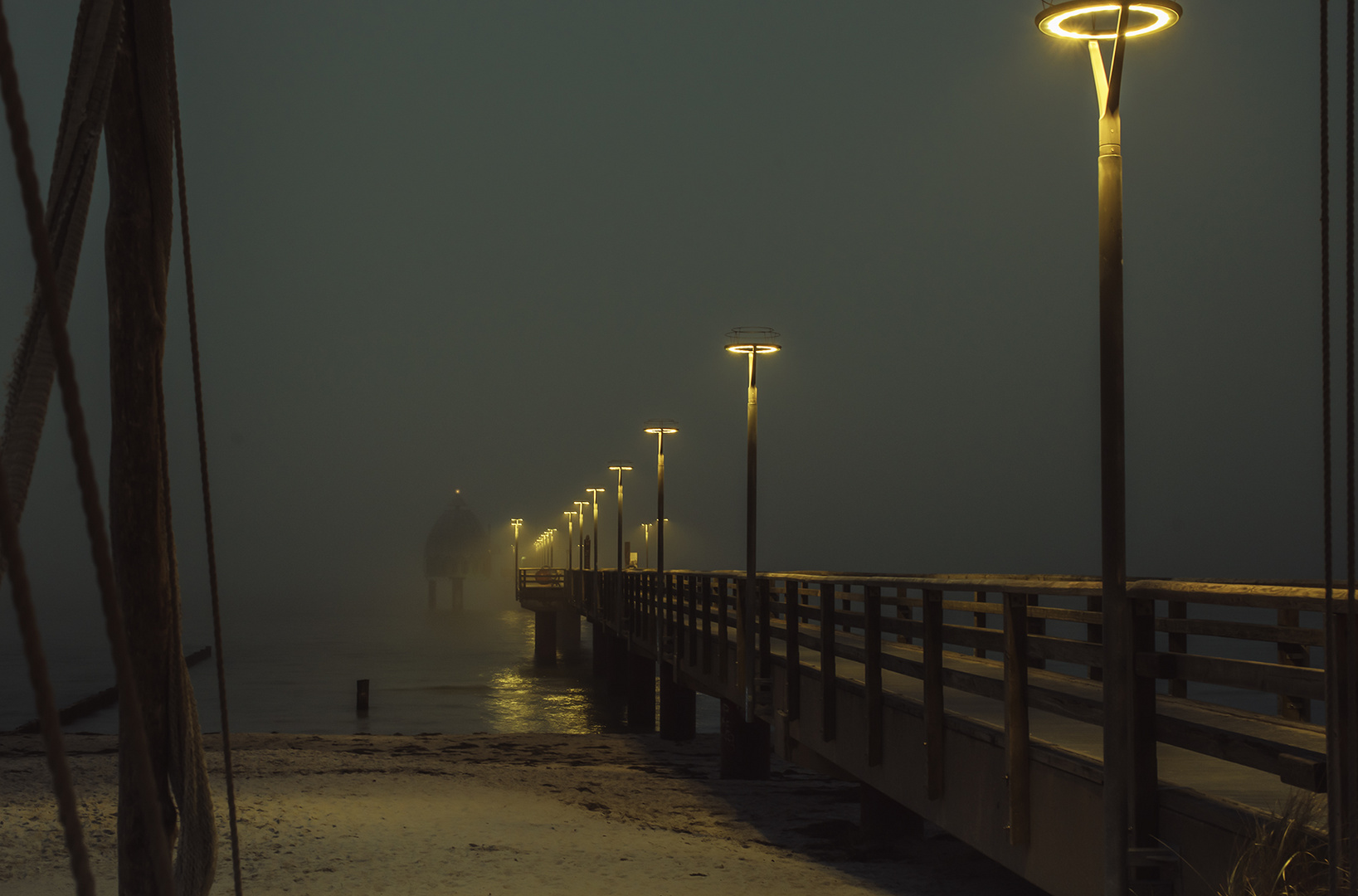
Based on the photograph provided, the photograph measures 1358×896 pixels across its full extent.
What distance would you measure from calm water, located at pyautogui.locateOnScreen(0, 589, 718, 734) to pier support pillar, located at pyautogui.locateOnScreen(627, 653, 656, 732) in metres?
1.30

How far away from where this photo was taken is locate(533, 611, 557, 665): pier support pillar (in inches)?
2616

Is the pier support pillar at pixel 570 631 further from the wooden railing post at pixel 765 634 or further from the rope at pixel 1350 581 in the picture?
the rope at pixel 1350 581

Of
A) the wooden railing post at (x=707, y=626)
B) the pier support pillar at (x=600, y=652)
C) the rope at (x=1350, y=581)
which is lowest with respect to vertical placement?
the pier support pillar at (x=600, y=652)

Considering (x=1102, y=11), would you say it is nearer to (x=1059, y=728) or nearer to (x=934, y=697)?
(x=934, y=697)

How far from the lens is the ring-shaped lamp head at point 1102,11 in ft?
18.8

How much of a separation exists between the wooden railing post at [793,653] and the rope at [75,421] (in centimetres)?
1009

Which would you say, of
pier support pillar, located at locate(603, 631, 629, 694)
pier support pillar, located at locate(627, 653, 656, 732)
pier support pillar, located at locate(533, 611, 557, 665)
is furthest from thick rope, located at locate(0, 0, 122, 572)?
pier support pillar, located at locate(533, 611, 557, 665)

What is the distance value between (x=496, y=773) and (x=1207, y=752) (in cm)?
1653

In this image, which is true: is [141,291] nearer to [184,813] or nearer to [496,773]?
[184,813]

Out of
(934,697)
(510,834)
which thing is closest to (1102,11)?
(934,697)

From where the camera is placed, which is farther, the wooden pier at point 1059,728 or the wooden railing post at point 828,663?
the wooden railing post at point 828,663

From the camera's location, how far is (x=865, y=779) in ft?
30.7

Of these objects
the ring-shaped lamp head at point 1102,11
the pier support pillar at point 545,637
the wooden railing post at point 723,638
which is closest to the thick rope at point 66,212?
the ring-shaped lamp head at point 1102,11

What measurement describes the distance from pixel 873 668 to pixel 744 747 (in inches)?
476
